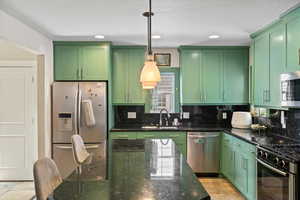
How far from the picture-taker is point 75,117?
4.37 m

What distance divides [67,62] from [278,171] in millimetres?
3574

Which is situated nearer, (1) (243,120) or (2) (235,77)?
(1) (243,120)

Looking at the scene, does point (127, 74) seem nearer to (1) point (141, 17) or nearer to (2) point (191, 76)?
(2) point (191, 76)

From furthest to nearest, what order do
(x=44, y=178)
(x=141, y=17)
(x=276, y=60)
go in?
(x=276, y=60), (x=141, y=17), (x=44, y=178)

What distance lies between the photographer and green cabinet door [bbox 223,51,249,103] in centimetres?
500

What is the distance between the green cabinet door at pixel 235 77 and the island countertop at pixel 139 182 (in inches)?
112

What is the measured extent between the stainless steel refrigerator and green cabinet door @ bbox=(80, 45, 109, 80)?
247 millimetres

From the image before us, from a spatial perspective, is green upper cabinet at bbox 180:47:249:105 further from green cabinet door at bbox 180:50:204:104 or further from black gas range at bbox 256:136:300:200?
black gas range at bbox 256:136:300:200

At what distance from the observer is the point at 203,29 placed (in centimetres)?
380

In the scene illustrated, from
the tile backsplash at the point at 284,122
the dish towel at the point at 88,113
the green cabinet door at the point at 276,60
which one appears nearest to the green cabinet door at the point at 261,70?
the green cabinet door at the point at 276,60

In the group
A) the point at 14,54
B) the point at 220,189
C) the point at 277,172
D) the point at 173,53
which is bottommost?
the point at 220,189

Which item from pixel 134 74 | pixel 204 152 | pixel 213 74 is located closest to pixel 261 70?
pixel 213 74

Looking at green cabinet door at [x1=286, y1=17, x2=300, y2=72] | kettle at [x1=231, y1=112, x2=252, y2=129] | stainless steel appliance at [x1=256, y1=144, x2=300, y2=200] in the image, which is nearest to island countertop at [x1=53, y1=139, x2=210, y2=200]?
stainless steel appliance at [x1=256, y1=144, x2=300, y2=200]

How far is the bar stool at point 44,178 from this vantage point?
1.73m
